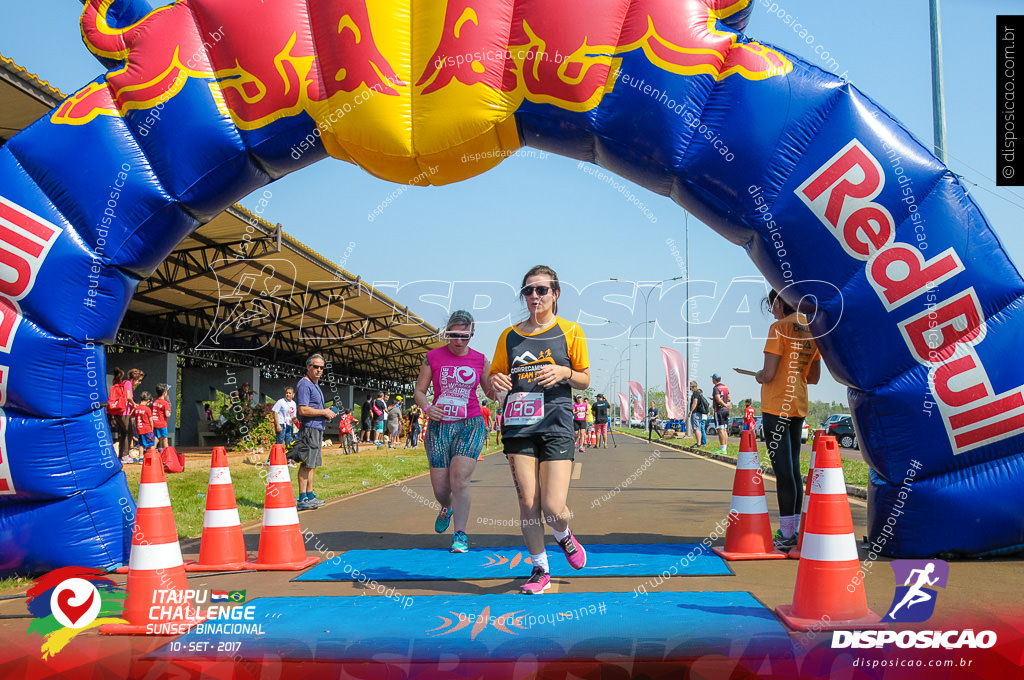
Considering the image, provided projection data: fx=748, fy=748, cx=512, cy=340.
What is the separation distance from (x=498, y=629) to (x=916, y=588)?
2347mm

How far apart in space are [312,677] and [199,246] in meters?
17.2

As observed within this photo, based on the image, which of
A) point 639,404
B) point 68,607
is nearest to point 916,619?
point 68,607

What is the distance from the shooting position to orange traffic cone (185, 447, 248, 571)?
5.36m

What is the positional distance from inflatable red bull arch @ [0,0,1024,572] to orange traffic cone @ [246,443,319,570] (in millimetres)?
1045

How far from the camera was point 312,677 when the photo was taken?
2959mm

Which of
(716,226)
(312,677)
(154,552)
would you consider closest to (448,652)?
(312,677)

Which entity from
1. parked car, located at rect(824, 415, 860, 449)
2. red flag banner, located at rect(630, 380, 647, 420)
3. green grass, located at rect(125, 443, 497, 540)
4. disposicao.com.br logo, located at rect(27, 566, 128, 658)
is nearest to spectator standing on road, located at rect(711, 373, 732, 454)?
green grass, located at rect(125, 443, 497, 540)

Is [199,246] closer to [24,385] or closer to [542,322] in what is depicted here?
[24,385]

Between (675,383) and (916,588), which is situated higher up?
(675,383)

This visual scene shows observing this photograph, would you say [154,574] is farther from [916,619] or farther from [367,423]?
[367,423]

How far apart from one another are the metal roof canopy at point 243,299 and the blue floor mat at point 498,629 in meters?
9.81

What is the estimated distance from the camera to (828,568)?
3629 millimetres

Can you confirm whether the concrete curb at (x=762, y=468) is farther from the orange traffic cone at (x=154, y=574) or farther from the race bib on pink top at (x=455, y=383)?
Result: the orange traffic cone at (x=154, y=574)

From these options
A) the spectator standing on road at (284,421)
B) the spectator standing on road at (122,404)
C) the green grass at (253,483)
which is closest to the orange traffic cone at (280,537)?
the green grass at (253,483)
